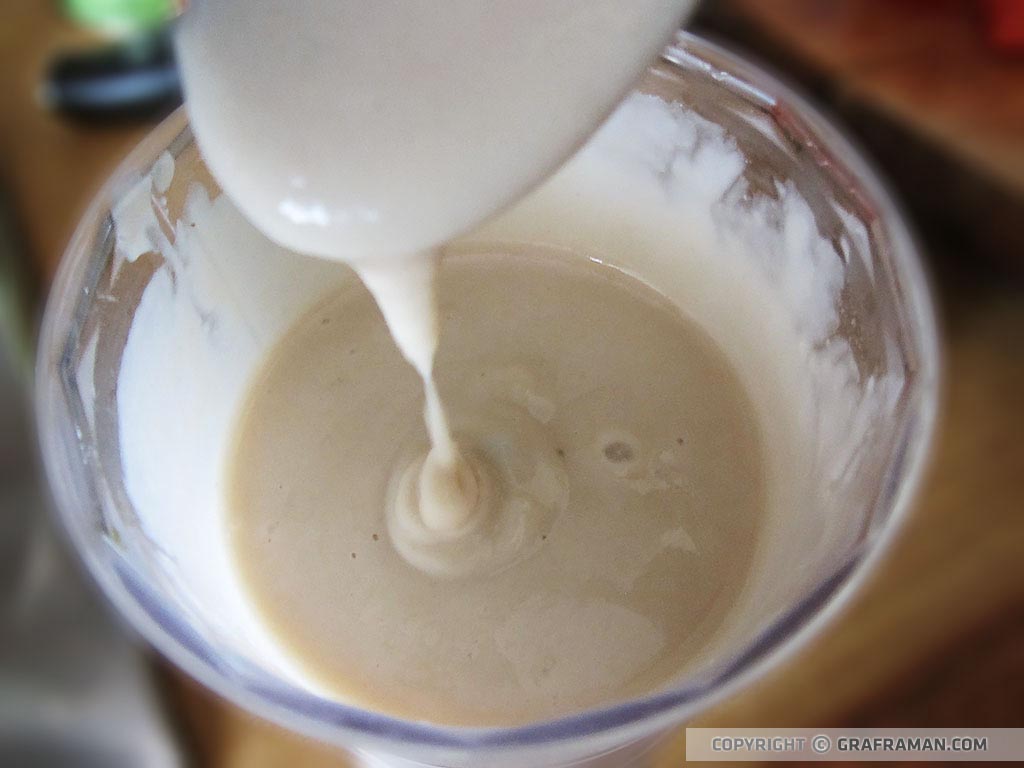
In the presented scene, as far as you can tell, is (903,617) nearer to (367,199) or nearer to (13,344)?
(367,199)

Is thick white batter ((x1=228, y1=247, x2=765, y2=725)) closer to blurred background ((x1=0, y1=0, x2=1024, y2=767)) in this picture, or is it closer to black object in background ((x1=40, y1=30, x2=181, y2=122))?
blurred background ((x1=0, y1=0, x2=1024, y2=767))

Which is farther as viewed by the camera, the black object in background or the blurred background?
the black object in background

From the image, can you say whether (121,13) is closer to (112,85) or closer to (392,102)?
(112,85)

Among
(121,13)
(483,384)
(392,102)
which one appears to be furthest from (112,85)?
(392,102)

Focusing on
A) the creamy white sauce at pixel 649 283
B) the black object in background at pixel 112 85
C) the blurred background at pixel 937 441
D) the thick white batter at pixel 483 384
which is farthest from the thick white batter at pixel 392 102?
the black object in background at pixel 112 85

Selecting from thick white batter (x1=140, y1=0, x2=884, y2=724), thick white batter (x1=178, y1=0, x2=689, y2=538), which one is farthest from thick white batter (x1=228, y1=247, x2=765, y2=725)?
thick white batter (x1=178, y1=0, x2=689, y2=538)

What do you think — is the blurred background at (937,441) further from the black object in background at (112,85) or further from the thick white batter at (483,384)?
the thick white batter at (483,384)

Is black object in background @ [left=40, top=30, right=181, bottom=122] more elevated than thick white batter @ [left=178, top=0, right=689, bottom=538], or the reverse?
thick white batter @ [left=178, top=0, right=689, bottom=538]
